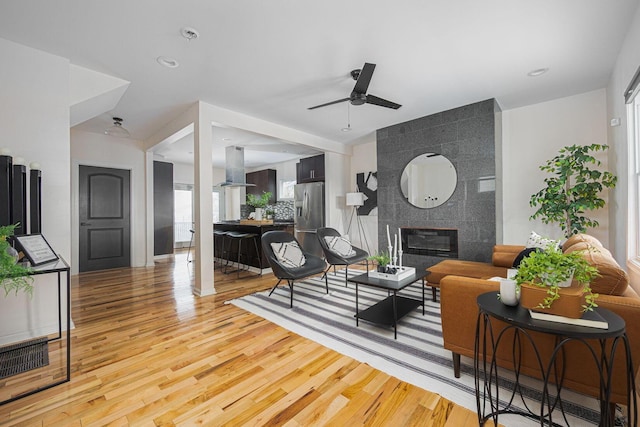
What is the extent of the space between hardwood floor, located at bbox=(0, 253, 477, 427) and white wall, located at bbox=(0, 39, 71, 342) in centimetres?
45

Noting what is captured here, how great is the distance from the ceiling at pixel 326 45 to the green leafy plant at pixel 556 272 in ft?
6.36

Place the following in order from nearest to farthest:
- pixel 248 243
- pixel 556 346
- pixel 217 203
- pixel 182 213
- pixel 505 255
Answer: pixel 556 346, pixel 505 255, pixel 248 243, pixel 182 213, pixel 217 203

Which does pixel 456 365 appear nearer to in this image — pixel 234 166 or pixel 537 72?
pixel 537 72

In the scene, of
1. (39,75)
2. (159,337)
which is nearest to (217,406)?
(159,337)

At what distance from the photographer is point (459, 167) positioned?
13.9ft

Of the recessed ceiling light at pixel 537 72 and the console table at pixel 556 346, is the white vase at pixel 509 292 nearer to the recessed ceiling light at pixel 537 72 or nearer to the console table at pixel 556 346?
the console table at pixel 556 346

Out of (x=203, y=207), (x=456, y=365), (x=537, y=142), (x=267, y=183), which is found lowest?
(x=456, y=365)

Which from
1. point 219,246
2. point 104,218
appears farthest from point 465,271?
point 104,218

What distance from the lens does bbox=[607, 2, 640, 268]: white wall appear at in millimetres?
2295

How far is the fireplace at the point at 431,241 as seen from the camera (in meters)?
4.38

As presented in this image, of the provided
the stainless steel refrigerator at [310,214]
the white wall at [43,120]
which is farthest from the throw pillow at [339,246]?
the white wall at [43,120]

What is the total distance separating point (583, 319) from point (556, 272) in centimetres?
22

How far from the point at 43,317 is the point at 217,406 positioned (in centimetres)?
222

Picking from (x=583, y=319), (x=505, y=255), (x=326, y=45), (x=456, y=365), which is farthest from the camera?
(x=505, y=255)
